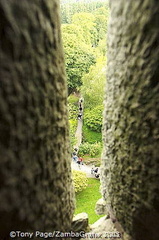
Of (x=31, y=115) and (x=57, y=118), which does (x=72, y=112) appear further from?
(x=31, y=115)

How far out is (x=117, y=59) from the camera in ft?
11.1

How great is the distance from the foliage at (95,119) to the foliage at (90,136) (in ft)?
0.99

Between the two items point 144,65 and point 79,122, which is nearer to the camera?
point 144,65

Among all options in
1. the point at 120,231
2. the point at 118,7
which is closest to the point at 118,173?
the point at 120,231

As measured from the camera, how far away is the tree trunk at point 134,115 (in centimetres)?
275

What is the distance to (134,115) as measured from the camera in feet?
10.4

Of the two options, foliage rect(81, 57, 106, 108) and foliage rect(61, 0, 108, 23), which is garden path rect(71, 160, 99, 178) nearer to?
foliage rect(81, 57, 106, 108)

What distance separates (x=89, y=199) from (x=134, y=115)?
8.63 m

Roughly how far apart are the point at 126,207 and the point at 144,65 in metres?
2.07

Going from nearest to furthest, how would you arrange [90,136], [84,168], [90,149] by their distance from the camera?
[84,168] < [90,149] < [90,136]

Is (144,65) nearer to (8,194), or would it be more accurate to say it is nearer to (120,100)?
(120,100)

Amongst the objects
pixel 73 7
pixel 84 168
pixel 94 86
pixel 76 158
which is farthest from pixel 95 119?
pixel 73 7

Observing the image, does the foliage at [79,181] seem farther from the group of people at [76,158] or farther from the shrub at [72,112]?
the shrub at [72,112]

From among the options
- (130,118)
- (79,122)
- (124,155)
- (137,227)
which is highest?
(130,118)
